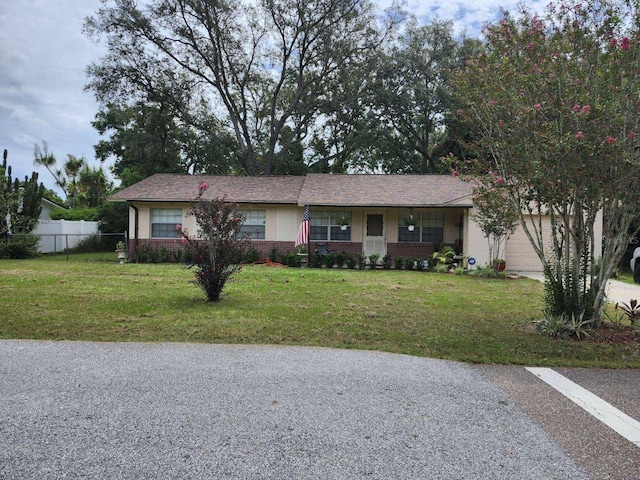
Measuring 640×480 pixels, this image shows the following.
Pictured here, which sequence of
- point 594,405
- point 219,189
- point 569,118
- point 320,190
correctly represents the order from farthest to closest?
1. point 219,189
2. point 320,190
3. point 569,118
4. point 594,405

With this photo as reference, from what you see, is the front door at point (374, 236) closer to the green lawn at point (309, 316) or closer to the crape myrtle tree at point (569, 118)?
the green lawn at point (309, 316)

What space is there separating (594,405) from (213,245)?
5973mm

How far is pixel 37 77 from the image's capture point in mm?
15133

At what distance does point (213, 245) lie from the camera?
→ 7590 mm

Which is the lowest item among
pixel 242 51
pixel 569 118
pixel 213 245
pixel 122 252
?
pixel 122 252

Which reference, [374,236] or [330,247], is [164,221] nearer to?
[330,247]

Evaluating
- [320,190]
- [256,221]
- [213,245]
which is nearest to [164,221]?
[256,221]

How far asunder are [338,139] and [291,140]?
362cm

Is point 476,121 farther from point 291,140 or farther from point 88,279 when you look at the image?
point 291,140

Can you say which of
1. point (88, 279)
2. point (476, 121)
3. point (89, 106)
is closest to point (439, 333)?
point (476, 121)

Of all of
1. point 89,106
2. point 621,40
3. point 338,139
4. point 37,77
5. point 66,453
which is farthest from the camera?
point 338,139

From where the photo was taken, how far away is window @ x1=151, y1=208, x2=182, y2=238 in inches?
656

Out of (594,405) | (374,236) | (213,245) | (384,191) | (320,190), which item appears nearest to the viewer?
(594,405)

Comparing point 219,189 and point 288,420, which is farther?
point 219,189
